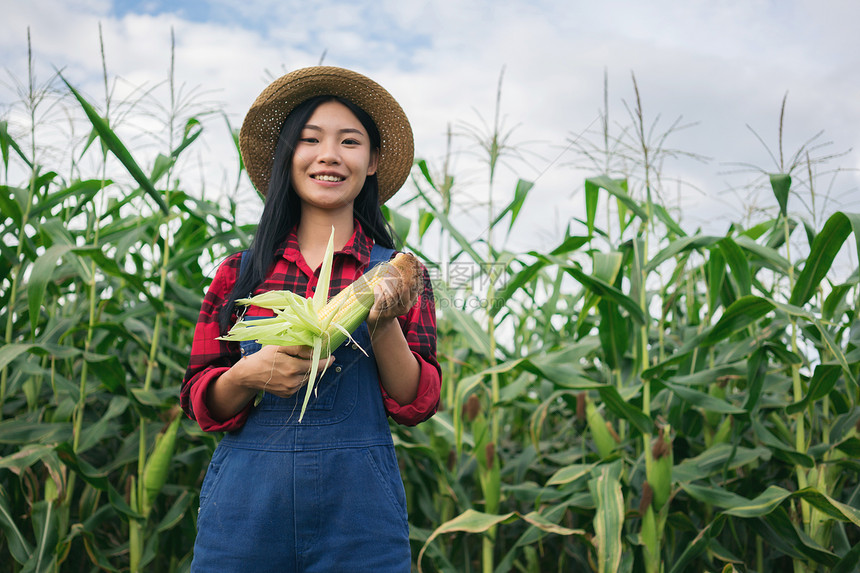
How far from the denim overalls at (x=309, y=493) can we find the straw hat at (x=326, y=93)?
0.62 m

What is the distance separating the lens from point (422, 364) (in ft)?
4.85

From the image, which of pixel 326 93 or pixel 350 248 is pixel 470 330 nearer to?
pixel 350 248

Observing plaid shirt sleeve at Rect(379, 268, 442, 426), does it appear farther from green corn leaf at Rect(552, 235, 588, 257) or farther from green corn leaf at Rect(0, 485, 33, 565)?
green corn leaf at Rect(0, 485, 33, 565)

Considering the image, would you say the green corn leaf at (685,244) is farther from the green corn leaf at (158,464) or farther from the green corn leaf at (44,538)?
the green corn leaf at (44,538)

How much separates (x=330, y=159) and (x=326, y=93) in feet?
0.87

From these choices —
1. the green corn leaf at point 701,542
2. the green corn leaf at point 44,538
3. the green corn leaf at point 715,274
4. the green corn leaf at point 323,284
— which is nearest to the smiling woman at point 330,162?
the green corn leaf at point 323,284

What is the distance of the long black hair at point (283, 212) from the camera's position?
1.51 m

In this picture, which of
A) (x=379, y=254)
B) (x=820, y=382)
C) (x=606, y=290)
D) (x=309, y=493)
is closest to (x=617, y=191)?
(x=606, y=290)

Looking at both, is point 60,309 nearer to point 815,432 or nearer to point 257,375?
point 257,375

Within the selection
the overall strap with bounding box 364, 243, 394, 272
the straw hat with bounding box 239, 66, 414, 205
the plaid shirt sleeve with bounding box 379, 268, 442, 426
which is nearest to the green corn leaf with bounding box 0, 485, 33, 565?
the straw hat with bounding box 239, 66, 414, 205

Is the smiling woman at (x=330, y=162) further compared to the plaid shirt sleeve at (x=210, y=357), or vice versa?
the smiling woman at (x=330, y=162)

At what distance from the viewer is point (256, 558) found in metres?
1.32

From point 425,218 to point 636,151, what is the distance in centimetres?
109

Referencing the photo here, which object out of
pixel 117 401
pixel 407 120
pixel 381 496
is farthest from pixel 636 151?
pixel 117 401
